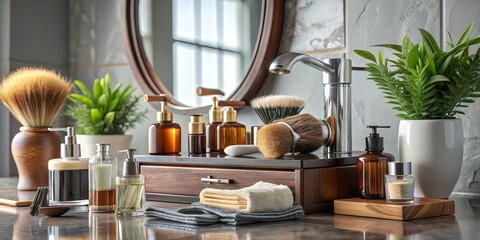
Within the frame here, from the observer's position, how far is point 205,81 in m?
1.82

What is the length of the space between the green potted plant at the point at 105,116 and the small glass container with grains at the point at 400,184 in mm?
919

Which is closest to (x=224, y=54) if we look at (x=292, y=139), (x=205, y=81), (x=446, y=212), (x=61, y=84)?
(x=205, y=81)

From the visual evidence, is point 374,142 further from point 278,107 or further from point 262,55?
point 262,55

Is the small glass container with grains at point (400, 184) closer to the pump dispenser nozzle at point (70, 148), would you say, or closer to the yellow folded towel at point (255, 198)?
the yellow folded towel at point (255, 198)

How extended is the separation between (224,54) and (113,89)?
453mm

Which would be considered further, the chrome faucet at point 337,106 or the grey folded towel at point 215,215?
the chrome faucet at point 337,106

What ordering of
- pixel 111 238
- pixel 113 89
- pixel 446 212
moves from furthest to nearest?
pixel 113 89, pixel 446 212, pixel 111 238

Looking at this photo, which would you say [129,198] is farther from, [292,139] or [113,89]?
[113,89]

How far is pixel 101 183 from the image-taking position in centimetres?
130

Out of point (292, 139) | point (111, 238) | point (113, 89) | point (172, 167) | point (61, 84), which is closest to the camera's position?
point (111, 238)

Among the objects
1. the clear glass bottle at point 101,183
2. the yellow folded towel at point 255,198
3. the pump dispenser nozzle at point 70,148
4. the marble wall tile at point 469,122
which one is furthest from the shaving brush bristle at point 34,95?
the marble wall tile at point 469,122

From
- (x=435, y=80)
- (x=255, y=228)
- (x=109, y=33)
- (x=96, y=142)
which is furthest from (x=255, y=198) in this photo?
(x=109, y=33)

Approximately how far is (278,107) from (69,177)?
0.46 m

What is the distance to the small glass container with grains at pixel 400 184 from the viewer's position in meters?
1.17
